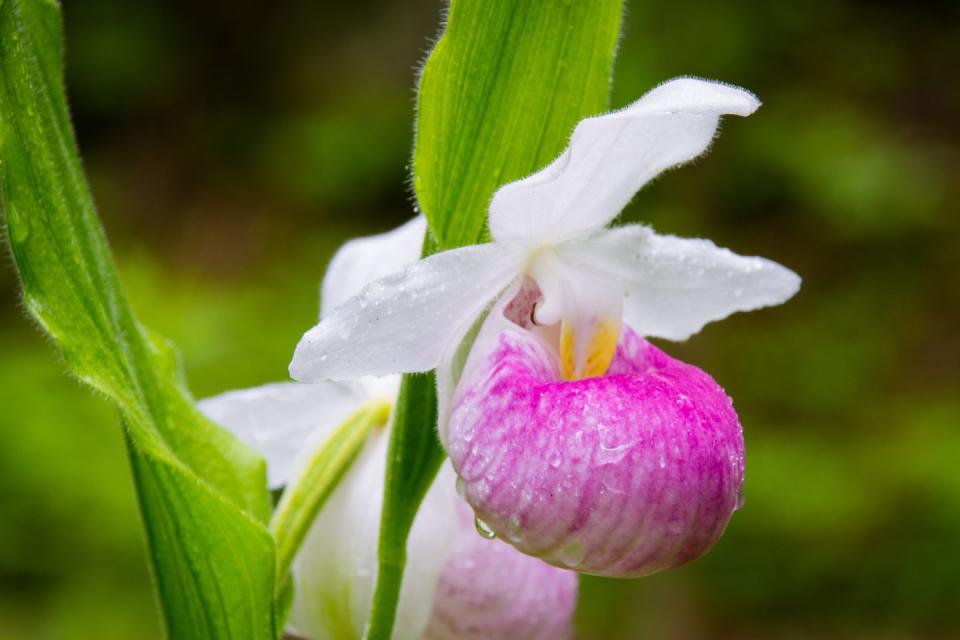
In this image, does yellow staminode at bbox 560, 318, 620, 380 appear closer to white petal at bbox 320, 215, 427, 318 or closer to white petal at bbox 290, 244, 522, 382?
white petal at bbox 290, 244, 522, 382

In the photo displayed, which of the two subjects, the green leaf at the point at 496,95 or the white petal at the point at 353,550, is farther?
the white petal at the point at 353,550

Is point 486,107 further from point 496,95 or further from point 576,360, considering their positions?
point 576,360

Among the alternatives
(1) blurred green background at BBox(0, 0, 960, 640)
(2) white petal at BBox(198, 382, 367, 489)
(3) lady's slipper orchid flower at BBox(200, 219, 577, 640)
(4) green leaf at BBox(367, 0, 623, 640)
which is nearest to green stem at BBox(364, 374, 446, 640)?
(4) green leaf at BBox(367, 0, 623, 640)

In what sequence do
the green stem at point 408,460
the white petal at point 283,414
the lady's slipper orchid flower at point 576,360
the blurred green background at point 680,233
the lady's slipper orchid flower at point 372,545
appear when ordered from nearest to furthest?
the lady's slipper orchid flower at point 576,360, the green stem at point 408,460, the lady's slipper orchid flower at point 372,545, the white petal at point 283,414, the blurred green background at point 680,233

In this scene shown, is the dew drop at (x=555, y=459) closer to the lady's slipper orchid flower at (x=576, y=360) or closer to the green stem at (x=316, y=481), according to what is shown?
the lady's slipper orchid flower at (x=576, y=360)

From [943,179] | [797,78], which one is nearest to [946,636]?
[943,179]

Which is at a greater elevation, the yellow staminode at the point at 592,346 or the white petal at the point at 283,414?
the yellow staminode at the point at 592,346

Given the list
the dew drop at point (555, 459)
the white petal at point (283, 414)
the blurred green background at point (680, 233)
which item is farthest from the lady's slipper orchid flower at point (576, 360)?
the blurred green background at point (680, 233)
